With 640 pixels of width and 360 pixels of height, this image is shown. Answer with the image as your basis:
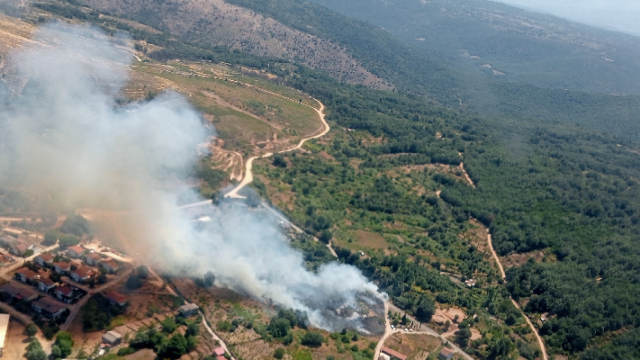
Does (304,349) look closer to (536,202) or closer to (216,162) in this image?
(216,162)

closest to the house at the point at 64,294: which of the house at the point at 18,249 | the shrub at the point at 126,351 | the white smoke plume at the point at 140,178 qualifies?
the house at the point at 18,249

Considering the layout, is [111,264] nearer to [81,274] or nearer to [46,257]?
[81,274]

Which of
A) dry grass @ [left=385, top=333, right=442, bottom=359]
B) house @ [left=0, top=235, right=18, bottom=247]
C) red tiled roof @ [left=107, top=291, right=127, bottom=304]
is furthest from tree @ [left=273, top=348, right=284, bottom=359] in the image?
house @ [left=0, top=235, right=18, bottom=247]

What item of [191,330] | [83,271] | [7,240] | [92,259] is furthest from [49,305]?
[191,330]

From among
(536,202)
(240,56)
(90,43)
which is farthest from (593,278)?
(240,56)

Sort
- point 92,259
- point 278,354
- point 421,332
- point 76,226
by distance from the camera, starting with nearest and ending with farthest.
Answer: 1. point 278,354
2. point 92,259
3. point 76,226
4. point 421,332

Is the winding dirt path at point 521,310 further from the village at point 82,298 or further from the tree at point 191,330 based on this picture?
the tree at point 191,330
